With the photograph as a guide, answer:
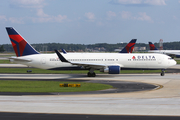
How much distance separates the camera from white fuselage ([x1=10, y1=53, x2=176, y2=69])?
47450 millimetres

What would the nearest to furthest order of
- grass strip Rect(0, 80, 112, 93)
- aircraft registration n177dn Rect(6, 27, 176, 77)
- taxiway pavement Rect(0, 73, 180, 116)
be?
taxiway pavement Rect(0, 73, 180, 116), grass strip Rect(0, 80, 112, 93), aircraft registration n177dn Rect(6, 27, 176, 77)

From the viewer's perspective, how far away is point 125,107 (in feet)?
67.5

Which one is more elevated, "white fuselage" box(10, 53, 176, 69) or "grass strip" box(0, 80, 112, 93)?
"white fuselage" box(10, 53, 176, 69)

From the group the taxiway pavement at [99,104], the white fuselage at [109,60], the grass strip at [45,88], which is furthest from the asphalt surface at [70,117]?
the white fuselage at [109,60]

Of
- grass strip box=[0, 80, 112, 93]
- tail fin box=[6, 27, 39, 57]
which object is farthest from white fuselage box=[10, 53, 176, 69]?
grass strip box=[0, 80, 112, 93]

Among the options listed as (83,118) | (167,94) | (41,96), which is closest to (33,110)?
(83,118)

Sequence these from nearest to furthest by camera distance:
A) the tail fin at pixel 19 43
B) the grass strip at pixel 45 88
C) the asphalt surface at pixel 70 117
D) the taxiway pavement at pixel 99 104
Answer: the asphalt surface at pixel 70 117 → the taxiway pavement at pixel 99 104 → the grass strip at pixel 45 88 → the tail fin at pixel 19 43

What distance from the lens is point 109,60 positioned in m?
47.7

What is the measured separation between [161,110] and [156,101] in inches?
146

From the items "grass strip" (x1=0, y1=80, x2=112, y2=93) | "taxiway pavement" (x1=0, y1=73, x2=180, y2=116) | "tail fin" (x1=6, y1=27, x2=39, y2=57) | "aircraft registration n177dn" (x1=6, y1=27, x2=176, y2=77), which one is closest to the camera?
"taxiway pavement" (x1=0, y1=73, x2=180, y2=116)

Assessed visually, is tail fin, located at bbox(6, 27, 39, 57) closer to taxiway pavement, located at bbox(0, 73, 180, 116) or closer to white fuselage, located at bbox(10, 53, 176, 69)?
white fuselage, located at bbox(10, 53, 176, 69)

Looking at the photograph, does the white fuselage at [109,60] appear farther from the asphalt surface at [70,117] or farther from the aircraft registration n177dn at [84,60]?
the asphalt surface at [70,117]

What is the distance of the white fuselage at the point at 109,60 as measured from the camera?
156ft

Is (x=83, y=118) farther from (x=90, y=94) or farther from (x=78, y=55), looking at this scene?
(x=78, y=55)
